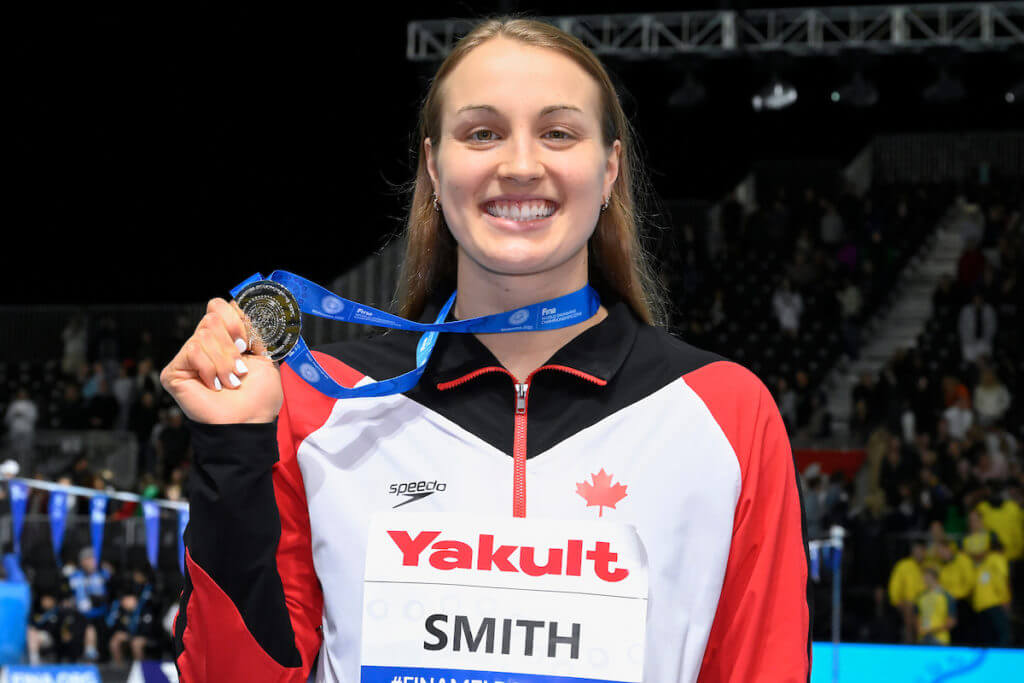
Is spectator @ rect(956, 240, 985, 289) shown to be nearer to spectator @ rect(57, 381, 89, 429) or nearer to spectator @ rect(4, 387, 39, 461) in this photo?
spectator @ rect(57, 381, 89, 429)

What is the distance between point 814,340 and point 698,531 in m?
14.4

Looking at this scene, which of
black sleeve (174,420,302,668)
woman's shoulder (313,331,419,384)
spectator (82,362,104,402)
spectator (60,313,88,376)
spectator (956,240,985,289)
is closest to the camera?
black sleeve (174,420,302,668)

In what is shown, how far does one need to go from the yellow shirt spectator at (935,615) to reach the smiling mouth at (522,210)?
8.56 metres

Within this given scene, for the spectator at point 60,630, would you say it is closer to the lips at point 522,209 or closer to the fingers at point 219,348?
the fingers at point 219,348

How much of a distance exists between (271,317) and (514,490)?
44 centimetres

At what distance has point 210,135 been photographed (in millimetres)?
18516

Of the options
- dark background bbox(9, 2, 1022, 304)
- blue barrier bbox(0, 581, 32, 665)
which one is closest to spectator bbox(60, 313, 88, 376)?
dark background bbox(9, 2, 1022, 304)

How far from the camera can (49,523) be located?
11.1m

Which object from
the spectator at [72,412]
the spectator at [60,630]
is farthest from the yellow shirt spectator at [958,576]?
the spectator at [72,412]

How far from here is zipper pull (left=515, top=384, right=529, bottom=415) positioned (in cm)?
200

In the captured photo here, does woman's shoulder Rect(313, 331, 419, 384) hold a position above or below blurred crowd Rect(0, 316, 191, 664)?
above

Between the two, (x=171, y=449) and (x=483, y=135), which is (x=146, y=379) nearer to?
(x=171, y=449)

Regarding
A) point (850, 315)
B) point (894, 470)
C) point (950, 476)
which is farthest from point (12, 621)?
point (850, 315)

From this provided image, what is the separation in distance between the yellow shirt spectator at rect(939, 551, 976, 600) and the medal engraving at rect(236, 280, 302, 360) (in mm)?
8862
